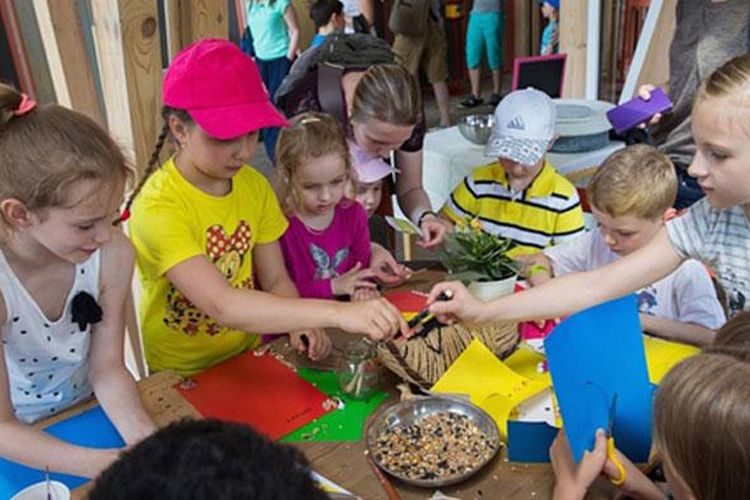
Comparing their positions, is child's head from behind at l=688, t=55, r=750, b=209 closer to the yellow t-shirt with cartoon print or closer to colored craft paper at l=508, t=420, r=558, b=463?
colored craft paper at l=508, t=420, r=558, b=463

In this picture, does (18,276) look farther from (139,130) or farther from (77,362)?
(139,130)

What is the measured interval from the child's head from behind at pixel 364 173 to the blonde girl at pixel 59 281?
914 millimetres

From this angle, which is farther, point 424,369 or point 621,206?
point 621,206

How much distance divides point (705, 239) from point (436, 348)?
0.67 m

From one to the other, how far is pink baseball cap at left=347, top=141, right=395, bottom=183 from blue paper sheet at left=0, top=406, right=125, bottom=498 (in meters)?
1.13

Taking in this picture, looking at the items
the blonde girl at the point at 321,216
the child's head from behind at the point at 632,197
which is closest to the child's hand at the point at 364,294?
the blonde girl at the point at 321,216

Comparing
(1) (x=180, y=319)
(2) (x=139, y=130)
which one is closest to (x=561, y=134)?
(2) (x=139, y=130)

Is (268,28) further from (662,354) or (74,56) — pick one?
(662,354)

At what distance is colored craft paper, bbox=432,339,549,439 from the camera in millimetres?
1514

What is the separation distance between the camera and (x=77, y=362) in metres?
1.63

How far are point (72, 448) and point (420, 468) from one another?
663mm

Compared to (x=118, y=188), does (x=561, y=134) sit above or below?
below

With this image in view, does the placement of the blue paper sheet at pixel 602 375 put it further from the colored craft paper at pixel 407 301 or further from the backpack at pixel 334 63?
the backpack at pixel 334 63

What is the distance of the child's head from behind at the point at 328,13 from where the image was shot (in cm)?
545
